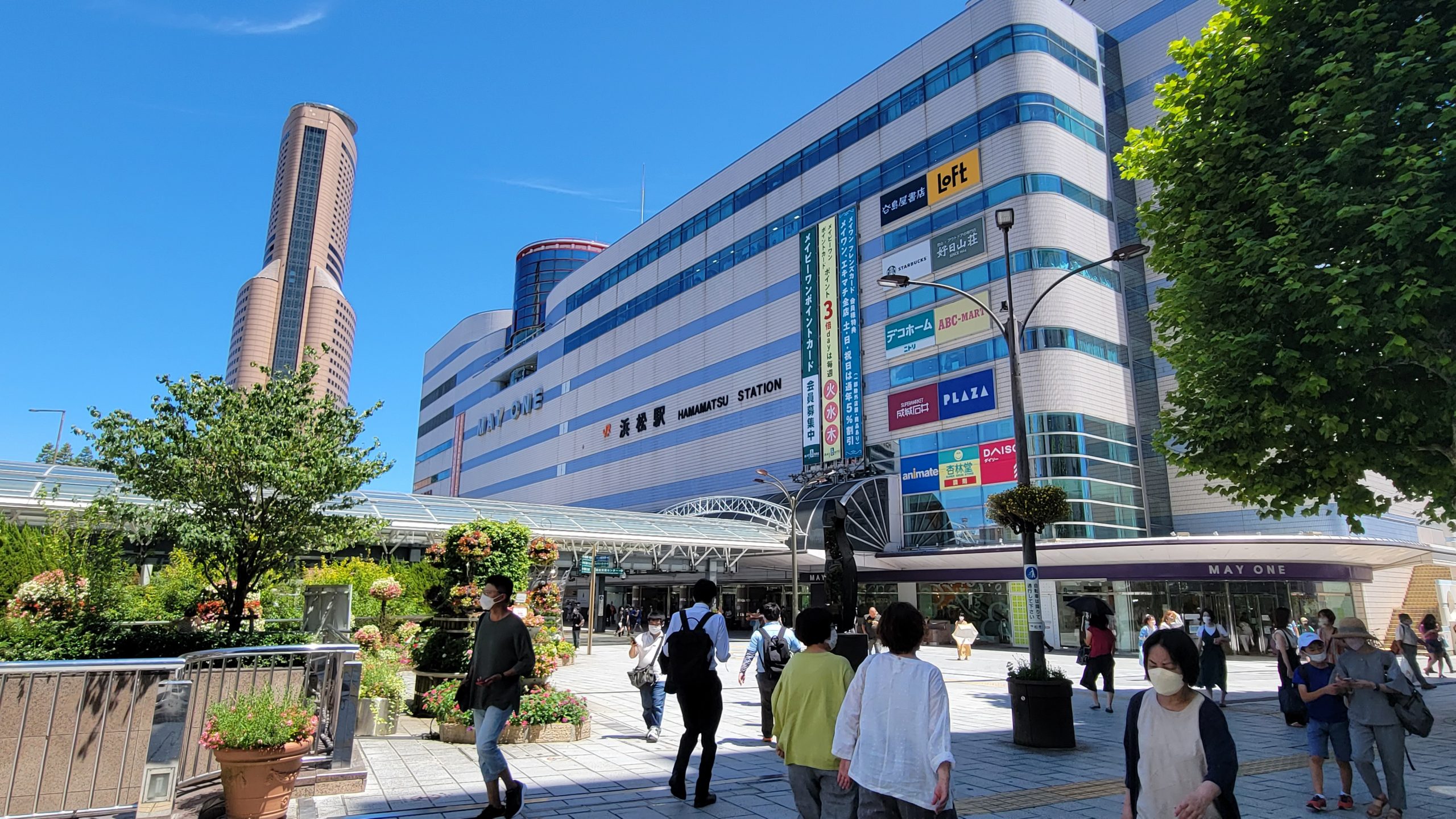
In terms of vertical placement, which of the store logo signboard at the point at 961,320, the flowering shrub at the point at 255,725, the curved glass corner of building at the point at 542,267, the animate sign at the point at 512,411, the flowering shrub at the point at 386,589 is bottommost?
the flowering shrub at the point at 255,725

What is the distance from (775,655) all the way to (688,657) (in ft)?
8.39

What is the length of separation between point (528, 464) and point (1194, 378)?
56.1m

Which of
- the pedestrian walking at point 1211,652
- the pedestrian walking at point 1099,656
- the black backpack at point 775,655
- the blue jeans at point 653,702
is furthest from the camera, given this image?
the pedestrian walking at point 1099,656

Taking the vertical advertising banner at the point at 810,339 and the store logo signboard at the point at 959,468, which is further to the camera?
the vertical advertising banner at the point at 810,339

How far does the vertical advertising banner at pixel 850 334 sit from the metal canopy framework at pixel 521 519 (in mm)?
5608

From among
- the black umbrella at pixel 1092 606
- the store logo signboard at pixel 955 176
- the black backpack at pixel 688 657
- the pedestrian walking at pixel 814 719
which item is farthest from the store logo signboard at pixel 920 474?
the pedestrian walking at pixel 814 719

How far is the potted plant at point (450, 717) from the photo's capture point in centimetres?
916

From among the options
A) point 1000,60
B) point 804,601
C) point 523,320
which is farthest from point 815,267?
point 523,320

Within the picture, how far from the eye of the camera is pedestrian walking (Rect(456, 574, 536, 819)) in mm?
5777

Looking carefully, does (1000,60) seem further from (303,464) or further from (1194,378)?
(303,464)

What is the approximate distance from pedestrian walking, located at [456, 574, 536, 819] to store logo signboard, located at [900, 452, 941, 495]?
28485 millimetres

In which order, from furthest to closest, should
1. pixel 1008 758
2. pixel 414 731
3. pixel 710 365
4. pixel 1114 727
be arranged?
pixel 710 365 → pixel 1114 727 → pixel 414 731 → pixel 1008 758

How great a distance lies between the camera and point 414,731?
10117 mm

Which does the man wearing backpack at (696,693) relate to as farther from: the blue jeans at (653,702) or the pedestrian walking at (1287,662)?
the pedestrian walking at (1287,662)
